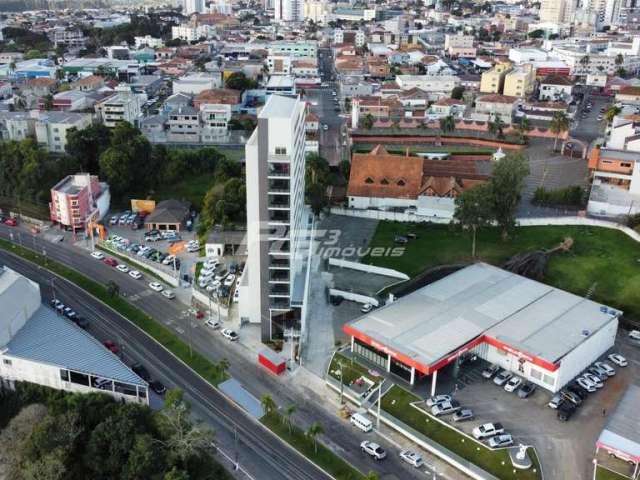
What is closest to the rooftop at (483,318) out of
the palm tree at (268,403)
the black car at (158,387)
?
the palm tree at (268,403)

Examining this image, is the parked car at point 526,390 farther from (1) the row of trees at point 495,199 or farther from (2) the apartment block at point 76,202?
(2) the apartment block at point 76,202

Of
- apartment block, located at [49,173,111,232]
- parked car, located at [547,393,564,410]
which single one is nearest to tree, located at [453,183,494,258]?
parked car, located at [547,393,564,410]

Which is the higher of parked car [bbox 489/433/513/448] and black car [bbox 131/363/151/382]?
parked car [bbox 489/433/513/448]

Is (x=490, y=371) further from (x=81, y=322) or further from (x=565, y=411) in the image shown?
(x=81, y=322)

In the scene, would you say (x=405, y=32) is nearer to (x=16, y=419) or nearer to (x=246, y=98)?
(x=246, y=98)

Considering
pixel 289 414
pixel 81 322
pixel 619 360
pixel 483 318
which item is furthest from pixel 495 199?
pixel 81 322

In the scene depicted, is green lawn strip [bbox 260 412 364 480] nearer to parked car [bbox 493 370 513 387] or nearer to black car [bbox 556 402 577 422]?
parked car [bbox 493 370 513 387]
